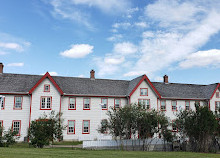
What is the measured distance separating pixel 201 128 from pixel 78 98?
61.8 feet

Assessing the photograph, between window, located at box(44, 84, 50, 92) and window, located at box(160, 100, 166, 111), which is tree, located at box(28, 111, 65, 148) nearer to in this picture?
window, located at box(44, 84, 50, 92)

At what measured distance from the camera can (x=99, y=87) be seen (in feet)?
125

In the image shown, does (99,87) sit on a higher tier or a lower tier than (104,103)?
higher

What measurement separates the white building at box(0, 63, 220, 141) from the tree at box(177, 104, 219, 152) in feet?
18.1

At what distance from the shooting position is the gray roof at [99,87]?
33.8m

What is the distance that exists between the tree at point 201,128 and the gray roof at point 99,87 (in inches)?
544

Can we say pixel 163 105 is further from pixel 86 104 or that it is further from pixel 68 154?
pixel 68 154

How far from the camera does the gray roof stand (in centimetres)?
3375

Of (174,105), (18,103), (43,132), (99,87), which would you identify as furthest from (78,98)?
(174,105)

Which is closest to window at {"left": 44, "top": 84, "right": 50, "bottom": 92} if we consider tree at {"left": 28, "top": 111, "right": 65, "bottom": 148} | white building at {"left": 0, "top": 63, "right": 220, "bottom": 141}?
white building at {"left": 0, "top": 63, "right": 220, "bottom": 141}

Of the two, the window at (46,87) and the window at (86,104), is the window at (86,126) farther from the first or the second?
the window at (46,87)

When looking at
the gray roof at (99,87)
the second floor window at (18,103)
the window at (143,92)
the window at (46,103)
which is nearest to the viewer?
the second floor window at (18,103)

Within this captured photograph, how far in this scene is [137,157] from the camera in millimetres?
16516

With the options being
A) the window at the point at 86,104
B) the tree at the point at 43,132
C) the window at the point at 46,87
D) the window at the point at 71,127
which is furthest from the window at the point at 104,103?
the tree at the point at 43,132
